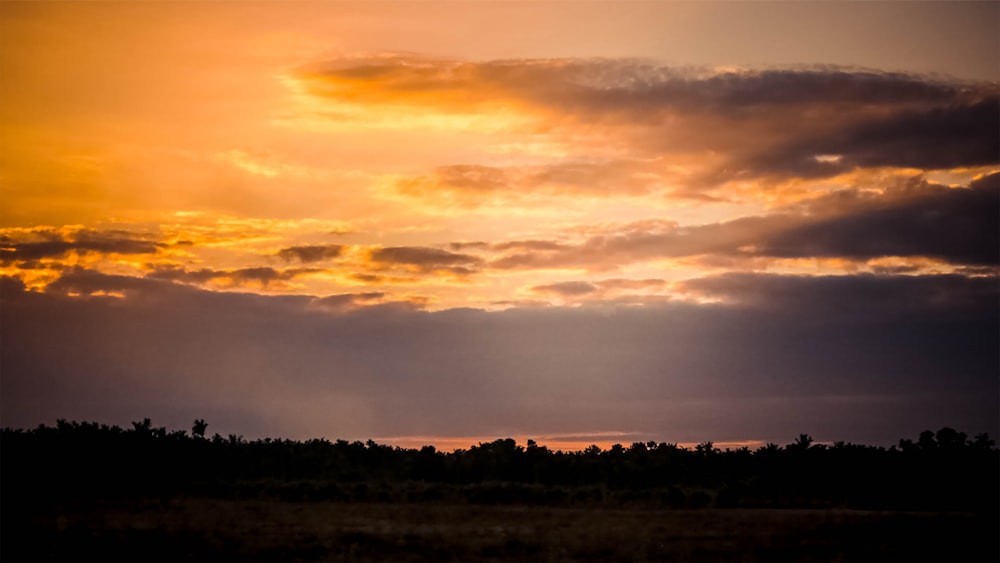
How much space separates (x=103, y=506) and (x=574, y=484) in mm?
22637

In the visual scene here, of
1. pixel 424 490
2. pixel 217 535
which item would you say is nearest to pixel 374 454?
pixel 424 490

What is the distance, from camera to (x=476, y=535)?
33531 mm

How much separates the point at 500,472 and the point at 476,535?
1779 centimetres

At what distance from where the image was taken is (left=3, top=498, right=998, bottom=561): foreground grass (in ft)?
98.9

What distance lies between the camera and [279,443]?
5844 cm

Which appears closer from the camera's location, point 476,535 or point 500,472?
point 476,535

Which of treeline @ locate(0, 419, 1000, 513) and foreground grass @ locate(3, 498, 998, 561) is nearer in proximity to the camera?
foreground grass @ locate(3, 498, 998, 561)

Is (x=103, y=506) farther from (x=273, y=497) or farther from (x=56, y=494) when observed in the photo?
(x=273, y=497)

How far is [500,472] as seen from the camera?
51250 millimetres

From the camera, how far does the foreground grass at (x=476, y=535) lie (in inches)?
1187

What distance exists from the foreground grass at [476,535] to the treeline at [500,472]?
16.1 feet

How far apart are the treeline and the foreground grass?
4.90 metres

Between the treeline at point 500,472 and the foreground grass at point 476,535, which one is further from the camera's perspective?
the treeline at point 500,472

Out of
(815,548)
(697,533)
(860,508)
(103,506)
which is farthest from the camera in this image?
(860,508)
